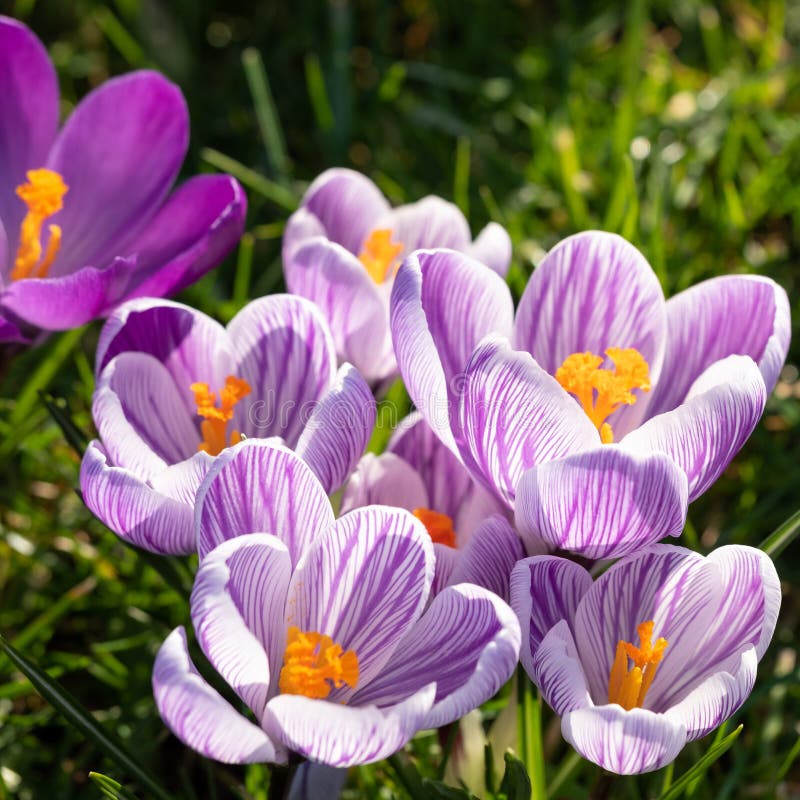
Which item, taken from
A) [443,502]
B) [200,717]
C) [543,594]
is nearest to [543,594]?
[543,594]

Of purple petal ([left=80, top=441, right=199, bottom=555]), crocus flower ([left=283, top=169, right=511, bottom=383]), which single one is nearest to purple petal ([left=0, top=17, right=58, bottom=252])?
crocus flower ([left=283, top=169, right=511, bottom=383])

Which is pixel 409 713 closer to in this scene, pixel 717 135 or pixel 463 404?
pixel 463 404

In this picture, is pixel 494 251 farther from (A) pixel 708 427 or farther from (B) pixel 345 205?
(A) pixel 708 427

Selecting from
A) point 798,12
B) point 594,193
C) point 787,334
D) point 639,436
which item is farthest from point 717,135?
point 639,436

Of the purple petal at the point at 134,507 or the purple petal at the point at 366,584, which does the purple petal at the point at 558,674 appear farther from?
the purple petal at the point at 134,507

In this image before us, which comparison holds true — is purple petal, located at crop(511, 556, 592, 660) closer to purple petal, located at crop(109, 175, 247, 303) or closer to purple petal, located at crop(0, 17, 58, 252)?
purple petal, located at crop(109, 175, 247, 303)

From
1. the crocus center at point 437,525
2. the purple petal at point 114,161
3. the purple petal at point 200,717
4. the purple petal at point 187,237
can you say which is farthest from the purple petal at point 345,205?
the purple petal at point 200,717
